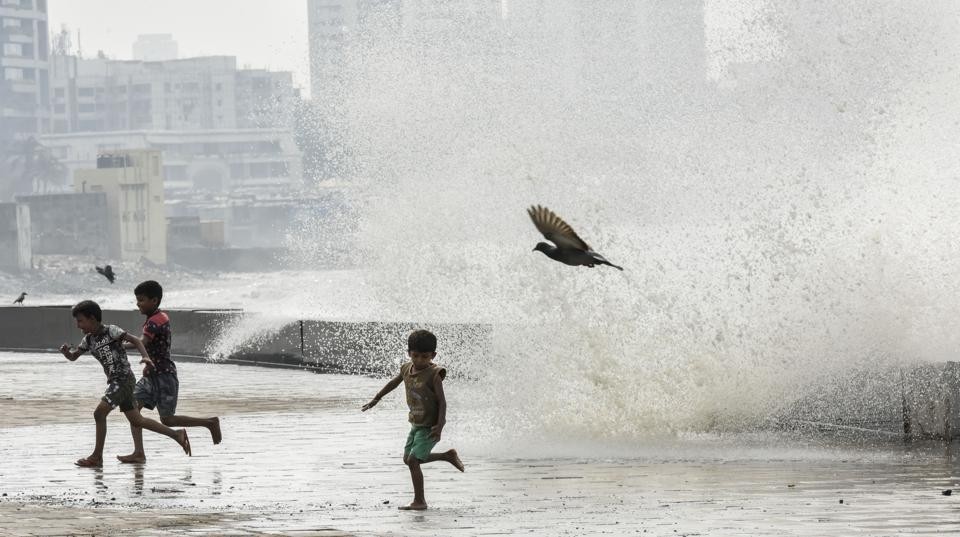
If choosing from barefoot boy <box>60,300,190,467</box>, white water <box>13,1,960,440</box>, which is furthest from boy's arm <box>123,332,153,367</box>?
white water <box>13,1,960,440</box>

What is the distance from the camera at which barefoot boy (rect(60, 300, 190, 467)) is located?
10.6m

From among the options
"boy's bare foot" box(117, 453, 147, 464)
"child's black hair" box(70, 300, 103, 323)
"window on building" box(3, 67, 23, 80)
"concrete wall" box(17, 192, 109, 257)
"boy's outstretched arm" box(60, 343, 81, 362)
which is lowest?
"boy's bare foot" box(117, 453, 147, 464)

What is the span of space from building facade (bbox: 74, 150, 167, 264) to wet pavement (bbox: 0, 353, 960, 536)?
13188 centimetres

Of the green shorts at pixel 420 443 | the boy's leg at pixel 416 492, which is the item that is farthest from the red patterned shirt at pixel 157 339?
the boy's leg at pixel 416 492

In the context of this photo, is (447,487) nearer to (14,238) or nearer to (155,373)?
(155,373)

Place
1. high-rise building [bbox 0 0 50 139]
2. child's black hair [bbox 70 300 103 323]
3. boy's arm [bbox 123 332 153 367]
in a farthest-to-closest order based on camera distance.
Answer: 1. high-rise building [bbox 0 0 50 139]
2. child's black hair [bbox 70 300 103 323]
3. boy's arm [bbox 123 332 153 367]

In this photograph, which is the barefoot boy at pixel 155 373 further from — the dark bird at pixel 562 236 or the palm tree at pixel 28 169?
the palm tree at pixel 28 169

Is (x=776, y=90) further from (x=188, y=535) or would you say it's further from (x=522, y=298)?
(x=188, y=535)

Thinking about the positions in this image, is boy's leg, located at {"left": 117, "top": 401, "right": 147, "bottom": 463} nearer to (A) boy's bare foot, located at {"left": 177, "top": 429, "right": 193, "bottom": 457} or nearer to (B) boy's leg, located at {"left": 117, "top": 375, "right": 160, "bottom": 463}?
(B) boy's leg, located at {"left": 117, "top": 375, "right": 160, "bottom": 463}

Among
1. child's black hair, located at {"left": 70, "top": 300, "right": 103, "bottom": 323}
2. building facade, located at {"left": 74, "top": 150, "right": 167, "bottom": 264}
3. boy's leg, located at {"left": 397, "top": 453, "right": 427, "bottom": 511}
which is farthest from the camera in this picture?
building facade, located at {"left": 74, "top": 150, "right": 167, "bottom": 264}

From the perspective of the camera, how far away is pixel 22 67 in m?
196

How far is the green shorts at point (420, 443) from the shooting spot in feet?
27.5

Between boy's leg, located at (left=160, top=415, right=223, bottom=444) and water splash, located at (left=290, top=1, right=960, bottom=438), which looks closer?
boy's leg, located at (left=160, top=415, right=223, bottom=444)

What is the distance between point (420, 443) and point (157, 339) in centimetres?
304
